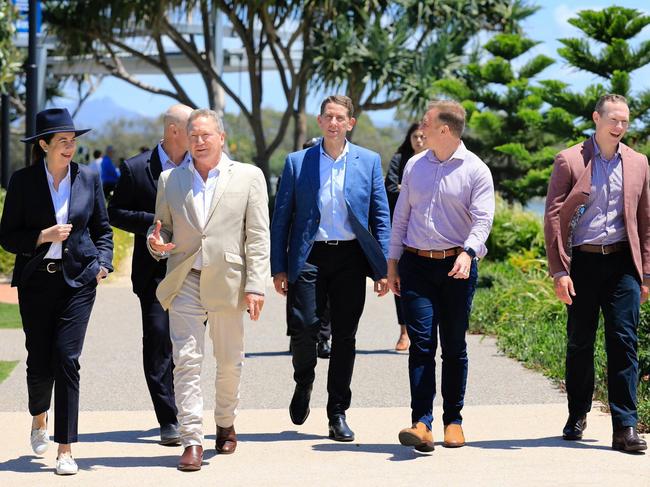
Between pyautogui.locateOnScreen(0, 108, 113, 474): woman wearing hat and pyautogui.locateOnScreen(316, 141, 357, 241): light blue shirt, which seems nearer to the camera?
pyautogui.locateOnScreen(0, 108, 113, 474): woman wearing hat

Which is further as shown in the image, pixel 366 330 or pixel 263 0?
pixel 263 0

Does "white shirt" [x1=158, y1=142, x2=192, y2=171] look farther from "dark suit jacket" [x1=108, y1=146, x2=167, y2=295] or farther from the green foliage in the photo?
the green foliage

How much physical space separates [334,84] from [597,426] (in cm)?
2089

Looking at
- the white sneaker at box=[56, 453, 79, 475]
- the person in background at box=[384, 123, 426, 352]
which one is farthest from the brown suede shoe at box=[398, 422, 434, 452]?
the person in background at box=[384, 123, 426, 352]

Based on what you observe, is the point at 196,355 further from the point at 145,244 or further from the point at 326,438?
the point at 326,438

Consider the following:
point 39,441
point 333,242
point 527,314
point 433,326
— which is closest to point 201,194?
point 333,242

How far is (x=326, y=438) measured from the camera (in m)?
7.27

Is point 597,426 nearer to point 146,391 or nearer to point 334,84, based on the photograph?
point 146,391

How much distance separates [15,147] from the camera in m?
72.6

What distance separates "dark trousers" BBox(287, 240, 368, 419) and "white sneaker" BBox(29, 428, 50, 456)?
1.46m

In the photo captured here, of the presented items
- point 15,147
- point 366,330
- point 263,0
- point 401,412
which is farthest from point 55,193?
point 15,147

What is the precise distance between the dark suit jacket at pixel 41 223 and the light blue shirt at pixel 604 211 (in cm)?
259

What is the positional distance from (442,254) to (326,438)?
1264mm

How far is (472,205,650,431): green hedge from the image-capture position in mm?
8906
